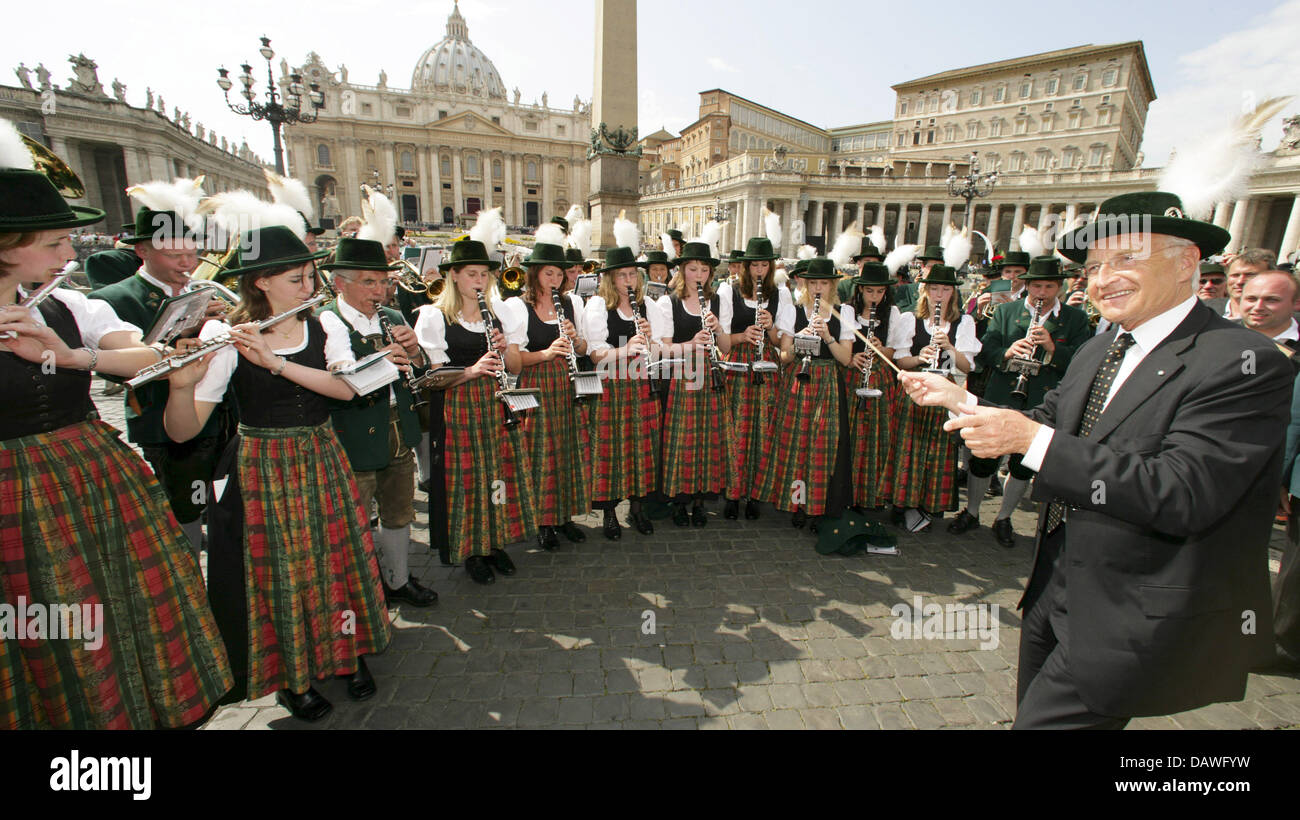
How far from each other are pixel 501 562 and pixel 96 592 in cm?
276

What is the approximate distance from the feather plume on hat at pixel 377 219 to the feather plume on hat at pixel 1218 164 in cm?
544

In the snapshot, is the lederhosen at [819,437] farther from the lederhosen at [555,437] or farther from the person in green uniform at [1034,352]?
the lederhosen at [555,437]

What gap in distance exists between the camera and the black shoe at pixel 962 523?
588 cm

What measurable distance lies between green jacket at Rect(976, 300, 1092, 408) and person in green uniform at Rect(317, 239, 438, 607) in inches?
228

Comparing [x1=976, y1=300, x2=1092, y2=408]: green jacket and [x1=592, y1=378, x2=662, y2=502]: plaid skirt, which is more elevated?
[x1=976, y1=300, x2=1092, y2=408]: green jacket

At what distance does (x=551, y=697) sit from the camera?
342 cm

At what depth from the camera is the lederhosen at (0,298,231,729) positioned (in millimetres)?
2363

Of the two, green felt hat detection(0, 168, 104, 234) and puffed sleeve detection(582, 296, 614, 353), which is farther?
puffed sleeve detection(582, 296, 614, 353)

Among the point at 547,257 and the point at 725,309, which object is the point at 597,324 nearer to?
the point at 547,257

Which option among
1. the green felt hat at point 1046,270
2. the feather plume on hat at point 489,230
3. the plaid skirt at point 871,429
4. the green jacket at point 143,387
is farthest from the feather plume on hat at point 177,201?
the green felt hat at point 1046,270

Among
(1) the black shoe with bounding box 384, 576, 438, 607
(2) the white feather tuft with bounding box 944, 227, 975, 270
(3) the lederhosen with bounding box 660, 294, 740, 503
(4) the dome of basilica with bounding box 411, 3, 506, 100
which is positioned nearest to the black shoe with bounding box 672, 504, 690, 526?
(3) the lederhosen with bounding box 660, 294, 740, 503

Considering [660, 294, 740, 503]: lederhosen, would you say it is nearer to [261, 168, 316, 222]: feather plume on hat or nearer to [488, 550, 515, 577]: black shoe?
[488, 550, 515, 577]: black shoe

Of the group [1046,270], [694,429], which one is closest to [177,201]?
[694,429]
